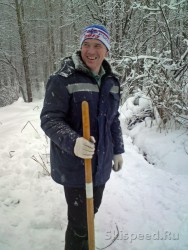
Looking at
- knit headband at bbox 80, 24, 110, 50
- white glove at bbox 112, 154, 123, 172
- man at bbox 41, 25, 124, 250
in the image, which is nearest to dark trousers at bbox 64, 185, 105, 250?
man at bbox 41, 25, 124, 250

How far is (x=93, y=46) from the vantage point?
68.7 inches

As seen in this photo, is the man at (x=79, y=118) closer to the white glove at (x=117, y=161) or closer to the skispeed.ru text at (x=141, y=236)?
the white glove at (x=117, y=161)

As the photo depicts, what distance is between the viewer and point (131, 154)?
4293 millimetres

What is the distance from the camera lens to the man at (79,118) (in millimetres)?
1567

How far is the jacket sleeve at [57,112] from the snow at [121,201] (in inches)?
51.9

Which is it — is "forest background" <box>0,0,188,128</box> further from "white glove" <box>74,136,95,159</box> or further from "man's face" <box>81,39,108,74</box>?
"white glove" <box>74,136,95,159</box>

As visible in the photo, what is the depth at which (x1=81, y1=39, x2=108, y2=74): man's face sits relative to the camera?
5.62 feet

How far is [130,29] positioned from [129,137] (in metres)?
6.17

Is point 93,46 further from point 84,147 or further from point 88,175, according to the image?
point 88,175

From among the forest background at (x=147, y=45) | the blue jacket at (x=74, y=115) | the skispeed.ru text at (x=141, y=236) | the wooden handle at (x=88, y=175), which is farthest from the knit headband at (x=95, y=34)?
the forest background at (x=147, y=45)

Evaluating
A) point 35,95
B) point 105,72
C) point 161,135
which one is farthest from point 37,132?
point 35,95

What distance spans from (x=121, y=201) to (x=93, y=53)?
1.97 meters

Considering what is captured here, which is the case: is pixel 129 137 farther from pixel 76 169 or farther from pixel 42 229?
pixel 76 169

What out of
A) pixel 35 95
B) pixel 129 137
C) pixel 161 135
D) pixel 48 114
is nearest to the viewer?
pixel 48 114
